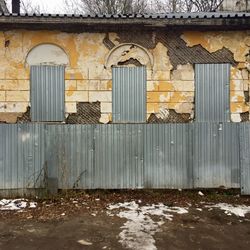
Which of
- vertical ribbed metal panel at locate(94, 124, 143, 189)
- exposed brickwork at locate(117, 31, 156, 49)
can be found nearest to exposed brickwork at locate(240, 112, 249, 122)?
vertical ribbed metal panel at locate(94, 124, 143, 189)

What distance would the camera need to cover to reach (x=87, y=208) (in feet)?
21.2

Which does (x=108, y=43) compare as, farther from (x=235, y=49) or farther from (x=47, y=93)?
(x=235, y=49)

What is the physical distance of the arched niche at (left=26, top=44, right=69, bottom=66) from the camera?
24.3ft

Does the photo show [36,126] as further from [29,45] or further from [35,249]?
[35,249]

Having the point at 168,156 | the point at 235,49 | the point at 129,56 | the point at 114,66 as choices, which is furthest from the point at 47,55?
the point at 235,49

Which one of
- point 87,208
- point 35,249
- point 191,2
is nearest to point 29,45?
point 87,208

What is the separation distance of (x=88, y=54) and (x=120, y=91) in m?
1.10

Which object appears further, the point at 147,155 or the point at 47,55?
the point at 47,55

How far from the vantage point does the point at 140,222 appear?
572cm

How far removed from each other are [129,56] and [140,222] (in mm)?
3697

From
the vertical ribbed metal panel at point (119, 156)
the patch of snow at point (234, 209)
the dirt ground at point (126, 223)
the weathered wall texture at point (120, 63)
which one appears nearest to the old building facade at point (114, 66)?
the weathered wall texture at point (120, 63)

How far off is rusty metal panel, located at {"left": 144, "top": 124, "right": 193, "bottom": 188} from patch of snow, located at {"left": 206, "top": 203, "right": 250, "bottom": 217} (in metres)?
0.85

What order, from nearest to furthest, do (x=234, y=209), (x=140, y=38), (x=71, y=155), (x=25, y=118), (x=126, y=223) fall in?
(x=126, y=223)
(x=234, y=209)
(x=71, y=155)
(x=25, y=118)
(x=140, y=38)

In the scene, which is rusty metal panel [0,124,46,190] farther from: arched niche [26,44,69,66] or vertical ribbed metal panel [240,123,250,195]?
vertical ribbed metal panel [240,123,250,195]
